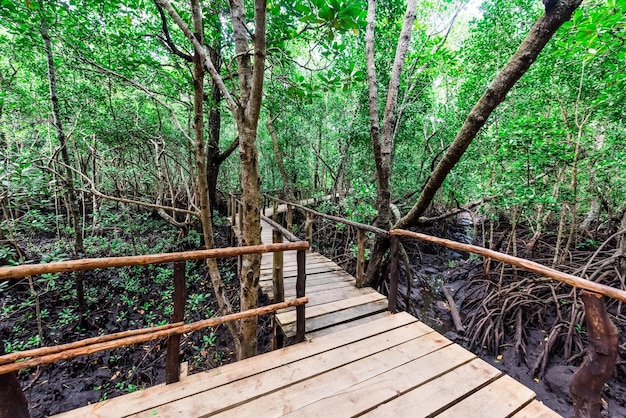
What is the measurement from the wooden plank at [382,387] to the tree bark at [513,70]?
64.4 inches

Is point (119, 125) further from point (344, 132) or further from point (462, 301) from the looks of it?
point (462, 301)

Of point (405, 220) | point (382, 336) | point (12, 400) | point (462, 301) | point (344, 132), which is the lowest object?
point (462, 301)

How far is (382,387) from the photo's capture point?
73.3 inches

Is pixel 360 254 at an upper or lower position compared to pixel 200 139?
lower

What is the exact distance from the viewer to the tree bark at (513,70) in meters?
1.81

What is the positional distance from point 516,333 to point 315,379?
189 inches

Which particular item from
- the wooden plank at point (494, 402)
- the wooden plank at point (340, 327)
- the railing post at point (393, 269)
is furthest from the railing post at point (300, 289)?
the wooden plank at point (494, 402)

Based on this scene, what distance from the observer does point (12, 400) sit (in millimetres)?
1392

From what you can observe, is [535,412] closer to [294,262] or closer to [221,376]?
[221,376]

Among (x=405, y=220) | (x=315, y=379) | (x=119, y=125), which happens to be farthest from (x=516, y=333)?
(x=119, y=125)

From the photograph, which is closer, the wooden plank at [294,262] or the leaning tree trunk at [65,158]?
the leaning tree trunk at [65,158]

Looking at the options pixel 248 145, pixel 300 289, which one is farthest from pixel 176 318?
pixel 248 145

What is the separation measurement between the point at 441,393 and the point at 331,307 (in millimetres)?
1565

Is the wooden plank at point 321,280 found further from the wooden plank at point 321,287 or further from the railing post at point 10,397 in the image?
the railing post at point 10,397
